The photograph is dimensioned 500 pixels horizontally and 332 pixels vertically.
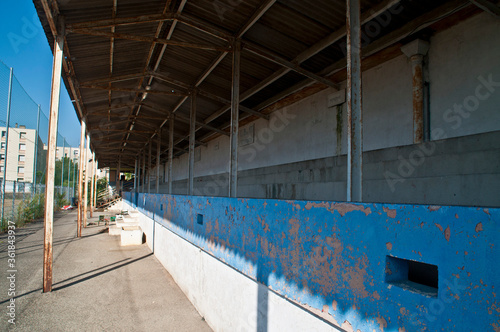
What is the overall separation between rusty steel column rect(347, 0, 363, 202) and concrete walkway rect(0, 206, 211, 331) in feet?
10.6

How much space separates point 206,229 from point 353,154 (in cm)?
289

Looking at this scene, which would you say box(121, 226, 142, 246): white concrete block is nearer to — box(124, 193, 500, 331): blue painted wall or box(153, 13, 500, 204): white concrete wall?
box(153, 13, 500, 204): white concrete wall

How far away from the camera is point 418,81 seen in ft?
24.0

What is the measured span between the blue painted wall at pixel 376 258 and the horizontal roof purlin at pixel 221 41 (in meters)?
4.98

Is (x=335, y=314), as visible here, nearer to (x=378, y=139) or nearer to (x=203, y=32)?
(x=378, y=139)

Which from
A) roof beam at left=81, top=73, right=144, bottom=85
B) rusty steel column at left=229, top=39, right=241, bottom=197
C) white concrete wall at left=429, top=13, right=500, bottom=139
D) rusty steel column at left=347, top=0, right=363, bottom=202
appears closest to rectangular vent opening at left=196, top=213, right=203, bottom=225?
rusty steel column at left=229, top=39, right=241, bottom=197

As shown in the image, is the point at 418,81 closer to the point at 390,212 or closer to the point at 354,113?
the point at 354,113

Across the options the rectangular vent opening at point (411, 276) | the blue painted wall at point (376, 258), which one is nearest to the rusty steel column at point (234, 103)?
the blue painted wall at point (376, 258)

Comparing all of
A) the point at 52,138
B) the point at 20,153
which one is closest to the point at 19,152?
the point at 20,153

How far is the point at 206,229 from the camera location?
583cm

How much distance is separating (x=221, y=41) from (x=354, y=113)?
5649 mm

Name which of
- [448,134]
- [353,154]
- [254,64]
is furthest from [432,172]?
[254,64]

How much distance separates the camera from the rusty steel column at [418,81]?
23.7 ft

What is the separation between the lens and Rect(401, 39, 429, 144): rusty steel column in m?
7.21
